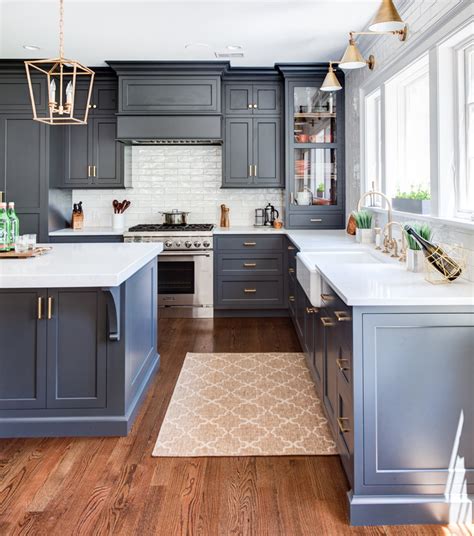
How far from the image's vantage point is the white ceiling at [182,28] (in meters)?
3.62

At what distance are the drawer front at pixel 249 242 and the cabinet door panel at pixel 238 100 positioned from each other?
1409mm

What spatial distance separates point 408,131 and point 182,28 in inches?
80.9

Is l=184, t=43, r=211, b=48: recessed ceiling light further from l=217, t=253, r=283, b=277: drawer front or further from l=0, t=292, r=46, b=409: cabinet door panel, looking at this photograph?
l=0, t=292, r=46, b=409: cabinet door panel

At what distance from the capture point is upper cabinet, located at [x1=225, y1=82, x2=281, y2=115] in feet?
17.8

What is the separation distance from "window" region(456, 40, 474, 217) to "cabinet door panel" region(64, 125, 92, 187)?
4059mm

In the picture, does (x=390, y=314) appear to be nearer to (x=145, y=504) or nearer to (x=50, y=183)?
(x=145, y=504)

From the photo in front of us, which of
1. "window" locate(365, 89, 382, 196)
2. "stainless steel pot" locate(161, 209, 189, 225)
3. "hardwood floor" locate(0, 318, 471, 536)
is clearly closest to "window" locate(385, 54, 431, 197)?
"window" locate(365, 89, 382, 196)

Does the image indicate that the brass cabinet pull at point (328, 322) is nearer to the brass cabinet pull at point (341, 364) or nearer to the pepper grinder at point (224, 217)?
the brass cabinet pull at point (341, 364)

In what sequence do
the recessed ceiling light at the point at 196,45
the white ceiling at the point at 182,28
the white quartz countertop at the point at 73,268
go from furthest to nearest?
the recessed ceiling light at the point at 196,45 < the white ceiling at the point at 182,28 < the white quartz countertop at the point at 73,268

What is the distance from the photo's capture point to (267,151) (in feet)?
18.0

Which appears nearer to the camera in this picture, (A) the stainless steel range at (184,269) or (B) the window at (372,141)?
(B) the window at (372,141)

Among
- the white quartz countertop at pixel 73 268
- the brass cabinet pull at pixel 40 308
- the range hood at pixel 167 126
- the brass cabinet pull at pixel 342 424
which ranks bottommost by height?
the brass cabinet pull at pixel 342 424

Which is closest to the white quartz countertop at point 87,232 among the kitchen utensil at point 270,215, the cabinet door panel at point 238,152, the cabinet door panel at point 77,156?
the cabinet door panel at point 77,156

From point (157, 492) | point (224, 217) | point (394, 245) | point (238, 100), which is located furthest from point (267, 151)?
point (157, 492)
